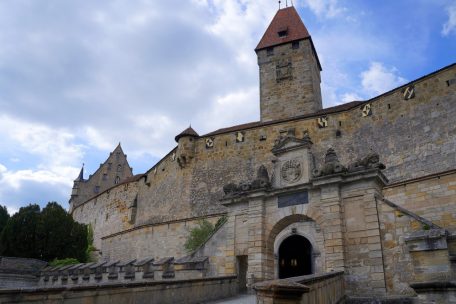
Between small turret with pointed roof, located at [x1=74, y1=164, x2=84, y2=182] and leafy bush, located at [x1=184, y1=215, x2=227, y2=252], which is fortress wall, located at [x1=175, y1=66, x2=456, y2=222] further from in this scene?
small turret with pointed roof, located at [x1=74, y1=164, x2=84, y2=182]

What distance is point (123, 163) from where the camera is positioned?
6094cm

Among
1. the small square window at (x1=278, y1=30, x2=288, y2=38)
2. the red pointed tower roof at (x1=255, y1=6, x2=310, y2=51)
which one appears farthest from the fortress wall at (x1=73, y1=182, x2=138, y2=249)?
the small square window at (x1=278, y1=30, x2=288, y2=38)

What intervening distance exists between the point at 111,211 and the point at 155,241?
1539 cm

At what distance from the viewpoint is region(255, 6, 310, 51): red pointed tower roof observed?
35406 mm

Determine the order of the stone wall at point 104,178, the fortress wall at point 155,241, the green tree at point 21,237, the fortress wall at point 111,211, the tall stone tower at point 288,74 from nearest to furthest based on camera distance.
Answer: the fortress wall at point 155,241
the green tree at point 21,237
the tall stone tower at point 288,74
the fortress wall at point 111,211
the stone wall at point 104,178

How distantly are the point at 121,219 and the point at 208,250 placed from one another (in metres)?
27.1

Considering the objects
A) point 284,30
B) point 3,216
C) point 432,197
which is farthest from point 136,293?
point 3,216

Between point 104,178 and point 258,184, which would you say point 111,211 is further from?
point 258,184

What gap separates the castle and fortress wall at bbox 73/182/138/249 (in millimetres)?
159

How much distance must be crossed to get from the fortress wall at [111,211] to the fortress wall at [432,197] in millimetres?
25551

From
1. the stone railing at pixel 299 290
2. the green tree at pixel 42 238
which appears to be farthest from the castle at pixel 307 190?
the green tree at pixel 42 238

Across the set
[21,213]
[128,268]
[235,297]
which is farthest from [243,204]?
[21,213]

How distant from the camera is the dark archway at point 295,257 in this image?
11.5 m

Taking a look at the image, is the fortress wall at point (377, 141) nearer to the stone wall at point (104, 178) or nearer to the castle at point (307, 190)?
the castle at point (307, 190)
